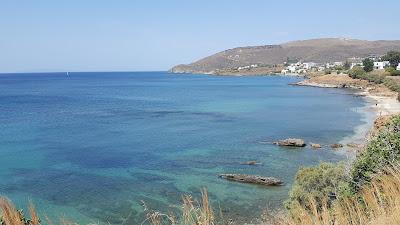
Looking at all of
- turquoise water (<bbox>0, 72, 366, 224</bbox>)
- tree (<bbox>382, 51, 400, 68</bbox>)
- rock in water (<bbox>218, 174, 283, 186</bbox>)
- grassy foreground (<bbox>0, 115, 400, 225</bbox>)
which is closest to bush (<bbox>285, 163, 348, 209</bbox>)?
grassy foreground (<bbox>0, 115, 400, 225</bbox>)

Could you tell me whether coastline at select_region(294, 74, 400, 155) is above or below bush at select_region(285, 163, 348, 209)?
below

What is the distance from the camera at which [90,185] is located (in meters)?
28.9

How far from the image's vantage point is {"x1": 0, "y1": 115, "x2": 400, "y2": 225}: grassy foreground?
160 inches

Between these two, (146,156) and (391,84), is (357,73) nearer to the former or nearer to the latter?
(391,84)

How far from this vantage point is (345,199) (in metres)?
6.77

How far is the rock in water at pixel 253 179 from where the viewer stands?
93.4 feet

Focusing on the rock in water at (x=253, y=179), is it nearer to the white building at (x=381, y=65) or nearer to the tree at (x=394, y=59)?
the tree at (x=394, y=59)

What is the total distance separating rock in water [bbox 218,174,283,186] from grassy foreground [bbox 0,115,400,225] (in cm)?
586

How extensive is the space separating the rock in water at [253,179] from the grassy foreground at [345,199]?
5864 mm

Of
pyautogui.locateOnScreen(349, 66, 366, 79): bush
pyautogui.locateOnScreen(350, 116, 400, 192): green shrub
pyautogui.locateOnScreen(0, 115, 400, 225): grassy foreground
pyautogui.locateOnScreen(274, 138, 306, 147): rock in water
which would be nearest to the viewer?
pyautogui.locateOnScreen(0, 115, 400, 225): grassy foreground

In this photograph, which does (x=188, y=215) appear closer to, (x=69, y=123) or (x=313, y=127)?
(x=313, y=127)

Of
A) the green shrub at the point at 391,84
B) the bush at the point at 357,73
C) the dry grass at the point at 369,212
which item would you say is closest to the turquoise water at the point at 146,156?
the dry grass at the point at 369,212

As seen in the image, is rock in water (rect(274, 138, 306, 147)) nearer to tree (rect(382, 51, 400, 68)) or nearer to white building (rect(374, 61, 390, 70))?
tree (rect(382, 51, 400, 68))

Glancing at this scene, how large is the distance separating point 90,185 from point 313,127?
33.7 metres
